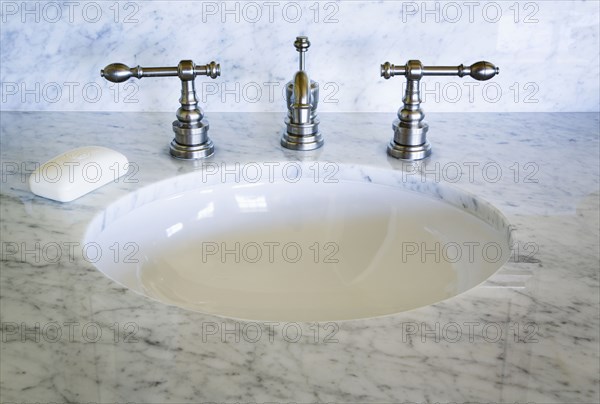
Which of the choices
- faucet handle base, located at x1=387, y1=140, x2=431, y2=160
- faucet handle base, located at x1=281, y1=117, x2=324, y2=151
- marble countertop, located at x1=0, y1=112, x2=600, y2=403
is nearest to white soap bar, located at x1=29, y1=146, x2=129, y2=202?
marble countertop, located at x1=0, y1=112, x2=600, y2=403

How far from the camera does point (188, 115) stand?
3.57 ft

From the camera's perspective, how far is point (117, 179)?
1037 mm

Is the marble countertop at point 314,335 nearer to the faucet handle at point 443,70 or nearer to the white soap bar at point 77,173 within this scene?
the white soap bar at point 77,173

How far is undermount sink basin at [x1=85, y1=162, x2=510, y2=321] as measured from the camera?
3.10ft

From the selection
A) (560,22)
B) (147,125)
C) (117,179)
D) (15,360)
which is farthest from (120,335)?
(560,22)

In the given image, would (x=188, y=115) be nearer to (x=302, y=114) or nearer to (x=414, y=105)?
(x=302, y=114)

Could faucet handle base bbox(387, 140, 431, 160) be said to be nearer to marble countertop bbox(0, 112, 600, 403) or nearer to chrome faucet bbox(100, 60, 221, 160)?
marble countertop bbox(0, 112, 600, 403)

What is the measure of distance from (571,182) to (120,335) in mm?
650

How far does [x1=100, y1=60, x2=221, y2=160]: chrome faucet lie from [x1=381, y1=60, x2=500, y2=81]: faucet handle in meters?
0.25

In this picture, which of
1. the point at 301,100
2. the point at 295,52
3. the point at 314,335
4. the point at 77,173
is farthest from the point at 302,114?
the point at 314,335

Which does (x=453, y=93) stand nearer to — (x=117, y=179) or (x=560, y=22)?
(x=560, y=22)

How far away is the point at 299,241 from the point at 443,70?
32 cm

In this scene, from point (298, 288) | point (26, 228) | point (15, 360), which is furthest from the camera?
point (298, 288)

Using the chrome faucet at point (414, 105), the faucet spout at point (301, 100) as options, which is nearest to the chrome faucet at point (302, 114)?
the faucet spout at point (301, 100)
